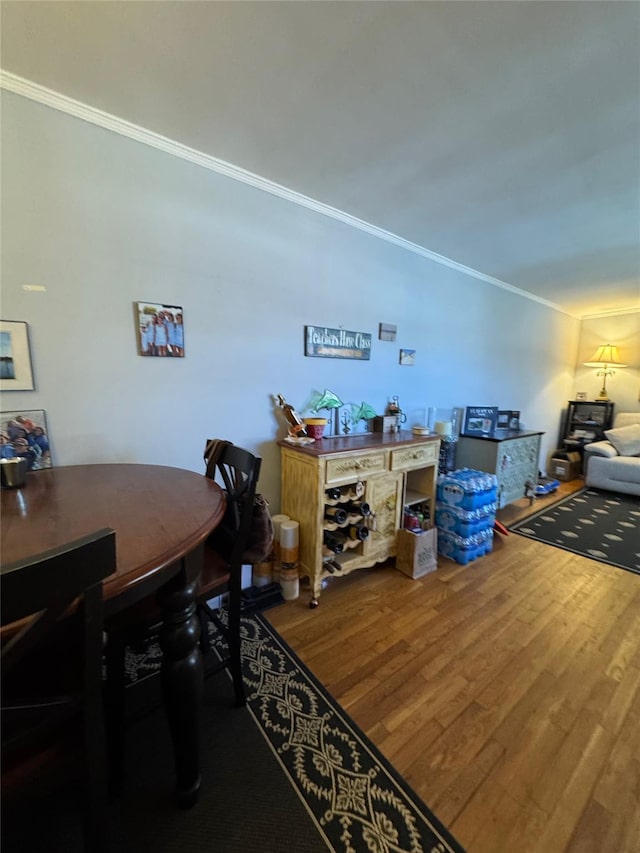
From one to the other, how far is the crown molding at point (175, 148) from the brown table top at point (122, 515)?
1.51m

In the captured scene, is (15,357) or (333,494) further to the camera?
(333,494)

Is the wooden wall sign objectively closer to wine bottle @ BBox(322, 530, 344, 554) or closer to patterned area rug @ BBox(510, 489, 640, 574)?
wine bottle @ BBox(322, 530, 344, 554)

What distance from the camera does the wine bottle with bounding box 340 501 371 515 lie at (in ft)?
6.87

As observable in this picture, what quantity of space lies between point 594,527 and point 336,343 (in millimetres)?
2967

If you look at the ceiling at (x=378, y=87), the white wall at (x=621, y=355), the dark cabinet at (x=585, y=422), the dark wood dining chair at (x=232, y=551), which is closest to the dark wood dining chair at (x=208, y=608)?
the dark wood dining chair at (x=232, y=551)

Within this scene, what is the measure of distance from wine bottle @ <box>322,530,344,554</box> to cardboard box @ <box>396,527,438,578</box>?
462mm

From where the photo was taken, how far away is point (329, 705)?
1.34 metres

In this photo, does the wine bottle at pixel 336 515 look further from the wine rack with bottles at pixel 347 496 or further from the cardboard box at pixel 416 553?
the cardboard box at pixel 416 553

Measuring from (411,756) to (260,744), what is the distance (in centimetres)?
54

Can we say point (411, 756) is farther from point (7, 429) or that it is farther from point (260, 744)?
point (7, 429)

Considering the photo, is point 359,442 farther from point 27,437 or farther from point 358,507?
point 27,437

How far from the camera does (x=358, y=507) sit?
6.97ft

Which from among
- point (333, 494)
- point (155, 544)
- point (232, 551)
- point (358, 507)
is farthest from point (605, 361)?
point (155, 544)

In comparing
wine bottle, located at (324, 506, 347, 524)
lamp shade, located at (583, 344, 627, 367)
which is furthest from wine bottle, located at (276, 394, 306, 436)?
lamp shade, located at (583, 344, 627, 367)
